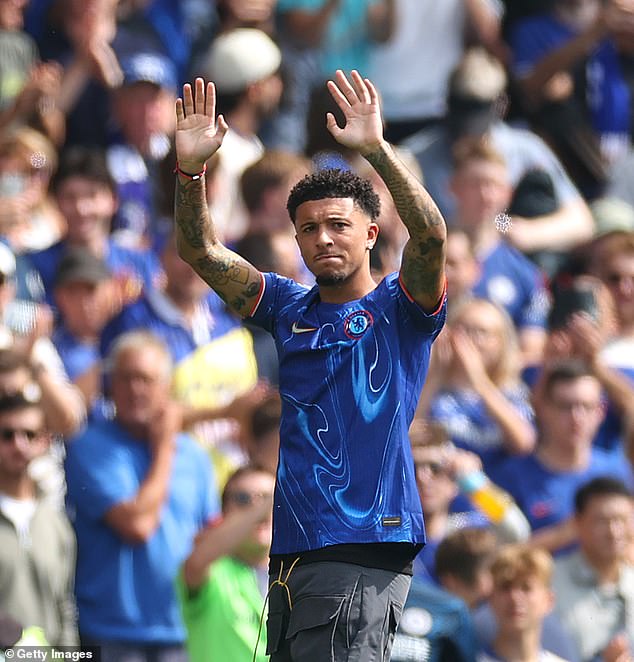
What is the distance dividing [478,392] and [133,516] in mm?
2449

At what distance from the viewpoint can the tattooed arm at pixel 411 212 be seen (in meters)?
5.73

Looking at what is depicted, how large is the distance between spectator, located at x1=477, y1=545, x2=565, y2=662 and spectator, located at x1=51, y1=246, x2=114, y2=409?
267 cm

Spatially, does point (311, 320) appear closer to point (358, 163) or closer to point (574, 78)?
point (358, 163)

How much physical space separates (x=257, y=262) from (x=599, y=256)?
271 cm

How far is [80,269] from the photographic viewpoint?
9859 mm

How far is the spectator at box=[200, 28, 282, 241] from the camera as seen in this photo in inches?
462

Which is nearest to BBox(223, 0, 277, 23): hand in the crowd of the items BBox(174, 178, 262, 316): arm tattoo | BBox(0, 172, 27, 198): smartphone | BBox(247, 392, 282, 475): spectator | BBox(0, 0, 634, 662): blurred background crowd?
BBox(0, 0, 634, 662): blurred background crowd

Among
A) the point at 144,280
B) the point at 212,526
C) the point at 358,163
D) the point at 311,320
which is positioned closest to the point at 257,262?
the point at 144,280

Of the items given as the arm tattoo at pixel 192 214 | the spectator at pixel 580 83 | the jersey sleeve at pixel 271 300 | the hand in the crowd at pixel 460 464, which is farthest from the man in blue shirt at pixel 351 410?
the spectator at pixel 580 83

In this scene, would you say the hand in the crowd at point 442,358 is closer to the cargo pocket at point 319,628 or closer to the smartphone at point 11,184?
the smartphone at point 11,184

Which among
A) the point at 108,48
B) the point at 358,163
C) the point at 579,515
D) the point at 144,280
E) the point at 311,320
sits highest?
the point at 108,48

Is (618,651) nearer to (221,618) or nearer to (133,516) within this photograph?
(221,618)

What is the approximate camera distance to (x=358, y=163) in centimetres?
1118

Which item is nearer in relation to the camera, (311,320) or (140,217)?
(311,320)
